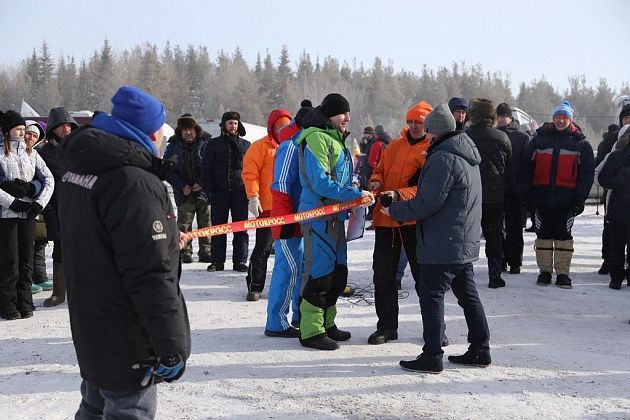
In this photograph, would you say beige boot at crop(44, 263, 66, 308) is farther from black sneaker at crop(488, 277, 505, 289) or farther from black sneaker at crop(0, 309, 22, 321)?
black sneaker at crop(488, 277, 505, 289)

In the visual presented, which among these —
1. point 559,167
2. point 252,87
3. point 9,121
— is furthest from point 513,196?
point 252,87

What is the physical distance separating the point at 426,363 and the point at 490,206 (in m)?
3.49

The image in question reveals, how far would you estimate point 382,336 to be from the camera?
17.9ft

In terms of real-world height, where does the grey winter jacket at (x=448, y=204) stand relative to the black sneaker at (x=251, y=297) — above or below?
above

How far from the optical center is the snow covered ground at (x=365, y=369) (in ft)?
13.4

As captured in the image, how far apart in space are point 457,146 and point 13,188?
4225mm

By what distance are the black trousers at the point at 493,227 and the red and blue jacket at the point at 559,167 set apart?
0.48 metres

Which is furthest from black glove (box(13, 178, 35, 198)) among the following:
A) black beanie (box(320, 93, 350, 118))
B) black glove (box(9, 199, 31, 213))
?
black beanie (box(320, 93, 350, 118))

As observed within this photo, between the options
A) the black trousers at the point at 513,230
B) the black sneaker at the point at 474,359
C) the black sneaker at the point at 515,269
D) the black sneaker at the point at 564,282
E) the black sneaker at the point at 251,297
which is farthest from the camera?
the black sneaker at the point at 515,269

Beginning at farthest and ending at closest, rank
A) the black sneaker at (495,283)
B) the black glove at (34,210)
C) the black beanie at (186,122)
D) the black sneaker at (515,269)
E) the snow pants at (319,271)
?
the black beanie at (186,122)
the black sneaker at (515,269)
the black sneaker at (495,283)
the black glove at (34,210)
the snow pants at (319,271)

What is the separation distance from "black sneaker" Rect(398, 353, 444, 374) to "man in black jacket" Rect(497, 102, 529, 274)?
154 inches

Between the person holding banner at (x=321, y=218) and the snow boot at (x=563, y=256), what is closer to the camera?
the person holding banner at (x=321, y=218)

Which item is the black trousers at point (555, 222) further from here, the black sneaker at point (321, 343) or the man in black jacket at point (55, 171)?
the man in black jacket at point (55, 171)

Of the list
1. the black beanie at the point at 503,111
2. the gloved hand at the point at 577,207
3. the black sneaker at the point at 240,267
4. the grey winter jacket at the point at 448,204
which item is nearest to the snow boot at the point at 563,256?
the gloved hand at the point at 577,207
